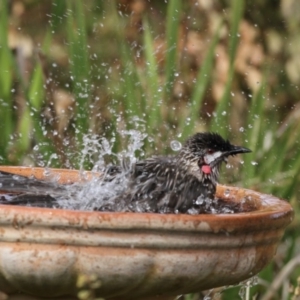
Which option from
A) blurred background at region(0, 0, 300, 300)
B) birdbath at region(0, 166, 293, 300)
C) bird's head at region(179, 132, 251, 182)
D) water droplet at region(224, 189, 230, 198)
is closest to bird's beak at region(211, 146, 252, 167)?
bird's head at region(179, 132, 251, 182)

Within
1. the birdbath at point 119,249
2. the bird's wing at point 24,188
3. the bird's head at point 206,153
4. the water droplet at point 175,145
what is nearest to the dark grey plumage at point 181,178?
the bird's head at point 206,153

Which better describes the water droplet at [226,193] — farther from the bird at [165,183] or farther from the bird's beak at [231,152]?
the bird's beak at [231,152]

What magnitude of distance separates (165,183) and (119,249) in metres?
1.00

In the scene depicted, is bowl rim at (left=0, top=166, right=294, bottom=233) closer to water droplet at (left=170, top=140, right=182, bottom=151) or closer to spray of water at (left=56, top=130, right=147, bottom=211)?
spray of water at (left=56, top=130, right=147, bottom=211)

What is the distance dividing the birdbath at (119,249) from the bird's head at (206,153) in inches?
42.2

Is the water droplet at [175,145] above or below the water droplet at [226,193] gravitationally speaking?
below

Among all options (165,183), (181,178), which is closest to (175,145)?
(181,178)

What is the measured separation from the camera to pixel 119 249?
271cm

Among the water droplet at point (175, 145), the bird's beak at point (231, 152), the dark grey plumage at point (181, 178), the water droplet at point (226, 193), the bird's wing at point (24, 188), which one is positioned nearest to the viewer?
the bird's wing at point (24, 188)

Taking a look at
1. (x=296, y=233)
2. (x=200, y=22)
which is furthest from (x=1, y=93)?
(x=200, y=22)

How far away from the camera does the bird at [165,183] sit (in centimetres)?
343

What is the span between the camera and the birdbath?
2.66 m

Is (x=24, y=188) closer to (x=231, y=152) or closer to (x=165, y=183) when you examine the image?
(x=165, y=183)

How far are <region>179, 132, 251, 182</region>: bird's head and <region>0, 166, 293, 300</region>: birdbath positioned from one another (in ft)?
3.51
